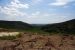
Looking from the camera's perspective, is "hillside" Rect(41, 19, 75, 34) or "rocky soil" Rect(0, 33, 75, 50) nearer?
"rocky soil" Rect(0, 33, 75, 50)

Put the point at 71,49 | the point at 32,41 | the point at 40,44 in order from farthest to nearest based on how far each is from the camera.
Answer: the point at 32,41 → the point at 40,44 → the point at 71,49

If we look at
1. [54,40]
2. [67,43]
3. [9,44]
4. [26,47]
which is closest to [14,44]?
[9,44]

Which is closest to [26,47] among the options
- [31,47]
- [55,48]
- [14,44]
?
[31,47]

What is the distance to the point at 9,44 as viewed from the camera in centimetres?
710

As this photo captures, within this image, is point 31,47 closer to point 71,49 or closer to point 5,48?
point 5,48

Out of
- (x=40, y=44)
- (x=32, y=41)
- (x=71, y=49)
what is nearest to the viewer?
(x=71, y=49)

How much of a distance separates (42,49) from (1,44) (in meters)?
2.00

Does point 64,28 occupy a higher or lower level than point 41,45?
higher

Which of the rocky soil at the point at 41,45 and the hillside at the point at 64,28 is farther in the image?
the hillside at the point at 64,28

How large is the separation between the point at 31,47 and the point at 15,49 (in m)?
0.67

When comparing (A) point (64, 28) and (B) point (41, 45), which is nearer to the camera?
(B) point (41, 45)

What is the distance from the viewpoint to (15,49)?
669 cm

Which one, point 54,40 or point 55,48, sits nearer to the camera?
point 55,48

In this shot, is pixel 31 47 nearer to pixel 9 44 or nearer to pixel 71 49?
pixel 9 44
